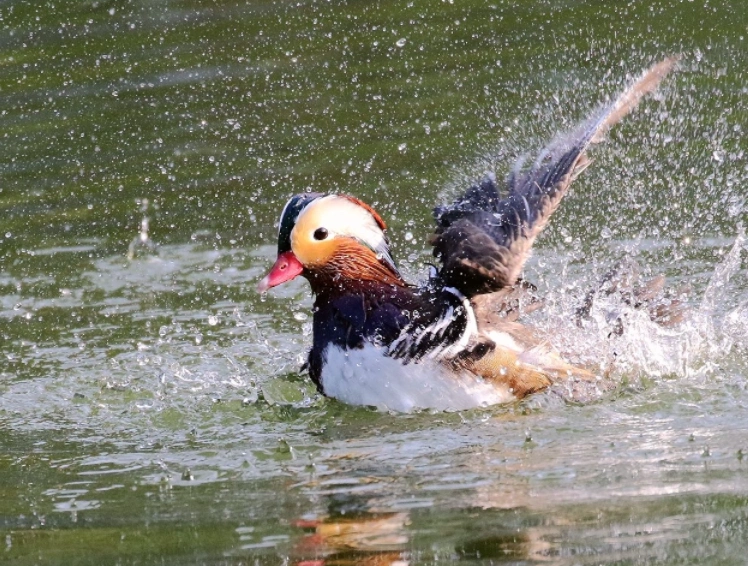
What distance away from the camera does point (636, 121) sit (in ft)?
34.7

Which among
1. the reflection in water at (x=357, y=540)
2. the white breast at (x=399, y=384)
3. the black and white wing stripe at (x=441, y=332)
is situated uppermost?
the black and white wing stripe at (x=441, y=332)

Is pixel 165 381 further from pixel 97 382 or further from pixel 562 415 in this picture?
pixel 562 415

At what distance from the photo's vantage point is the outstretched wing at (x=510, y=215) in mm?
6234

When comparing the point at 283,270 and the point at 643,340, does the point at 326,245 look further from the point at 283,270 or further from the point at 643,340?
the point at 643,340

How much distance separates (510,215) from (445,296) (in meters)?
0.49

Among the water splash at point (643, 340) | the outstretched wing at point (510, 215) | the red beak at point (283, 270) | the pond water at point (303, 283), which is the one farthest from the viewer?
the water splash at point (643, 340)

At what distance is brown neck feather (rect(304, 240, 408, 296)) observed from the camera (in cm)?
680

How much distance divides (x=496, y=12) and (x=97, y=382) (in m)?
6.93

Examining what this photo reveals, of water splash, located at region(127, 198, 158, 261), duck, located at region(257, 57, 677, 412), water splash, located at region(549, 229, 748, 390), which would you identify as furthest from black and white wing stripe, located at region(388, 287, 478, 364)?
water splash, located at region(127, 198, 158, 261)

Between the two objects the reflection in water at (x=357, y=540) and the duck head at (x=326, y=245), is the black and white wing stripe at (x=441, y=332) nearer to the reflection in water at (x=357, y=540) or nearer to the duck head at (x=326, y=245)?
the duck head at (x=326, y=245)

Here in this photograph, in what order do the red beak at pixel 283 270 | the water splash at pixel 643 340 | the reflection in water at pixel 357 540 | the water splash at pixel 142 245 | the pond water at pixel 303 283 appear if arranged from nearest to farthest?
Answer: the reflection in water at pixel 357 540, the pond water at pixel 303 283, the red beak at pixel 283 270, the water splash at pixel 643 340, the water splash at pixel 142 245

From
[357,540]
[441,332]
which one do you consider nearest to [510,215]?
[441,332]

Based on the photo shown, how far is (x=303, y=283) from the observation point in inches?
349

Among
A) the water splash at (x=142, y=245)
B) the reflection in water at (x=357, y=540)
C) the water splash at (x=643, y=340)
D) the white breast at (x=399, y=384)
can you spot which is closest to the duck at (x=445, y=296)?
the white breast at (x=399, y=384)
